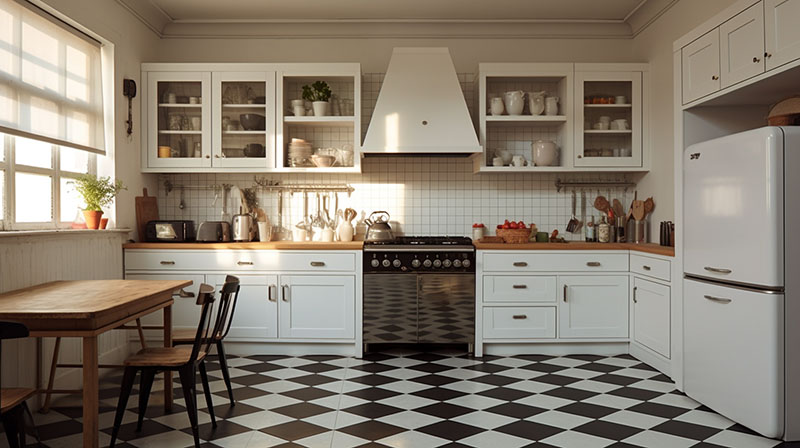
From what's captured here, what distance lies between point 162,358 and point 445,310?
88.5 inches

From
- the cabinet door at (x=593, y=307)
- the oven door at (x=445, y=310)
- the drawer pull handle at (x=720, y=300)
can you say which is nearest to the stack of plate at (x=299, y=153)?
the oven door at (x=445, y=310)

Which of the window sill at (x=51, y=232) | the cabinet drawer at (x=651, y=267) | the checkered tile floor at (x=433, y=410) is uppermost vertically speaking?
the window sill at (x=51, y=232)

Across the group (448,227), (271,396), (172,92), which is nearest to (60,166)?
(172,92)

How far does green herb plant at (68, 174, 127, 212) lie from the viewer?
391 centimetres

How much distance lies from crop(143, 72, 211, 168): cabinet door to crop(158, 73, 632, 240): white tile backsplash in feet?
1.28

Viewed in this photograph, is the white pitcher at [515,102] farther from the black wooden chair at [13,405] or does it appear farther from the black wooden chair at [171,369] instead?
the black wooden chair at [13,405]

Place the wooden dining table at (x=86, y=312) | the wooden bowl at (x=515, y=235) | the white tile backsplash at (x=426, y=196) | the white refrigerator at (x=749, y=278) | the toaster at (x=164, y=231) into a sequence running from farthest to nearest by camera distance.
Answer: the white tile backsplash at (x=426, y=196), the wooden bowl at (x=515, y=235), the toaster at (x=164, y=231), the white refrigerator at (x=749, y=278), the wooden dining table at (x=86, y=312)

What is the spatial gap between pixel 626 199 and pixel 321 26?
3.01 meters

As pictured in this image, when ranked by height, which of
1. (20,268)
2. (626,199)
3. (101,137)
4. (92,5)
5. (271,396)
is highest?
(92,5)

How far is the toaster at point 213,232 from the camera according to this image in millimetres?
4703

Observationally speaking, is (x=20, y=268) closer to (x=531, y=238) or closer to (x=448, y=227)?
(x=448, y=227)

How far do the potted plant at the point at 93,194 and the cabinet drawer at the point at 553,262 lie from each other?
2.72 meters

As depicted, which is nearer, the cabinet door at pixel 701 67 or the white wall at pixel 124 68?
the cabinet door at pixel 701 67

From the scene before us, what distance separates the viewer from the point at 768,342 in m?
2.78
